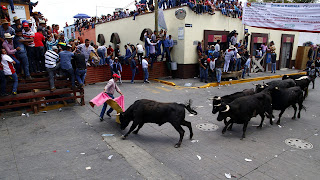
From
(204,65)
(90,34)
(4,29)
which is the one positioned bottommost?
(204,65)

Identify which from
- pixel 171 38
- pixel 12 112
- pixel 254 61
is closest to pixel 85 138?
A: pixel 12 112

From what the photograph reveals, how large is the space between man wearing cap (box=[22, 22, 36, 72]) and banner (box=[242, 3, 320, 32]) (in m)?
9.13

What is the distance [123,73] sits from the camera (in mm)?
14555

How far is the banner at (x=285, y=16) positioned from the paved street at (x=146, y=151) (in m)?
3.57

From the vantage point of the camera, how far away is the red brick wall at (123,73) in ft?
44.3

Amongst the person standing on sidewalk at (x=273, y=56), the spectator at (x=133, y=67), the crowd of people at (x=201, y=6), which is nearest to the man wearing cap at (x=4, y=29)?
the spectator at (x=133, y=67)

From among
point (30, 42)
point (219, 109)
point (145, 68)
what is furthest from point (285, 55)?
point (30, 42)

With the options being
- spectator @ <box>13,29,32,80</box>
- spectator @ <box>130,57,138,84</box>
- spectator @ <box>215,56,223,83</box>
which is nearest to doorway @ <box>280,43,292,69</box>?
spectator @ <box>215,56,223,83</box>

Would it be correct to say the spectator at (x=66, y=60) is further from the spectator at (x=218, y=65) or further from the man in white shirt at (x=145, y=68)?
the spectator at (x=218, y=65)

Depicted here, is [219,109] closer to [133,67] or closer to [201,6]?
[133,67]

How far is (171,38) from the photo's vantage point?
49.3ft

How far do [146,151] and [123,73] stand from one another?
989 centimetres

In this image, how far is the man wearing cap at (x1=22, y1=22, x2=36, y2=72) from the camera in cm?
829

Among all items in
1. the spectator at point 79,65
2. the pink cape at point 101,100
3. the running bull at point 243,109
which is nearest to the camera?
the running bull at point 243,109
